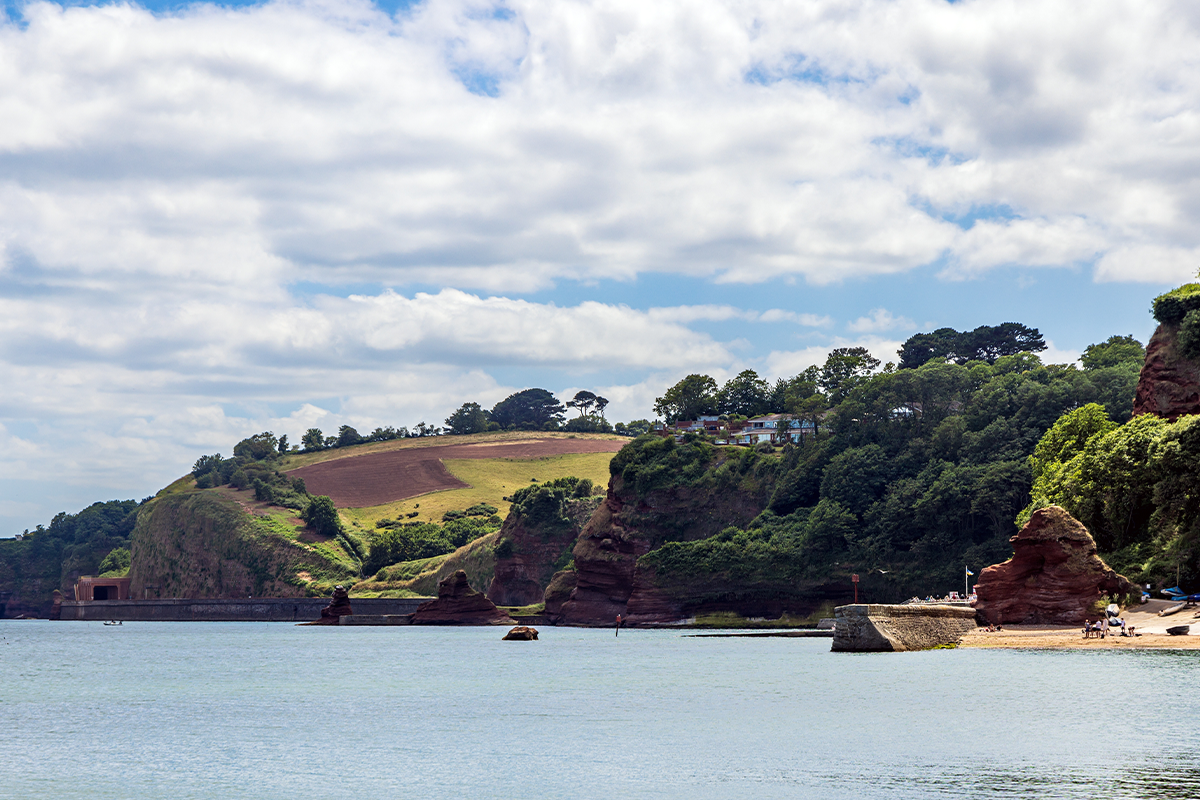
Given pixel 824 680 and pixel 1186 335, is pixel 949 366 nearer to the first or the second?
pixel 1186 335

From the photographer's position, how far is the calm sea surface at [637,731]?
2628cm

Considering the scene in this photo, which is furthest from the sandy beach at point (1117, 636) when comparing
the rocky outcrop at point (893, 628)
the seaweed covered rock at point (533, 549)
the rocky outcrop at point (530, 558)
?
the rocky outcrop at point (530, 558)

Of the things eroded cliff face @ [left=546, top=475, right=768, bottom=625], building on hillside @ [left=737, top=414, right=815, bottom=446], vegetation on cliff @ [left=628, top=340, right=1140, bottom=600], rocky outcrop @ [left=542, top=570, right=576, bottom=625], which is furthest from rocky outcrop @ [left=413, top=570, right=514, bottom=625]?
building on hillside @ [left=737, top=414, right=815, bottom=446]

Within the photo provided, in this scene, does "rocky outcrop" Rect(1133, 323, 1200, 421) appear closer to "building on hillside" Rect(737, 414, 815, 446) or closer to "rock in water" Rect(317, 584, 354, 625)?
"building on hillside" Rect(737, 414, 815, 446)

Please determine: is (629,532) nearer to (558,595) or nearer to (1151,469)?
(558,595)

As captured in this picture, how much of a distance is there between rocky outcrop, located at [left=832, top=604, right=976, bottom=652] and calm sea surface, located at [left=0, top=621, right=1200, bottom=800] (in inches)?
34.4

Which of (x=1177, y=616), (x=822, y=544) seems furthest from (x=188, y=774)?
(x=822, y=544)

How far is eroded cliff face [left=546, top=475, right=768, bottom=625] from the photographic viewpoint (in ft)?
510

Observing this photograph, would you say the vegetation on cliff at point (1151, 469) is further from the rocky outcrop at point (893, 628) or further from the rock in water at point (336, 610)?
the rock in water at point (336, 610)

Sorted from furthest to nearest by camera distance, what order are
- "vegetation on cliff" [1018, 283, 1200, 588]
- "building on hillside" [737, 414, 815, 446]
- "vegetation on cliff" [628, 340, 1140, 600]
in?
"building on hillside" [737, 414, 815, 446] → "vegetation on cliff" [628, 340, 1140, 600] → "vegetation on cliff" [1018, 283, 1200, 588]

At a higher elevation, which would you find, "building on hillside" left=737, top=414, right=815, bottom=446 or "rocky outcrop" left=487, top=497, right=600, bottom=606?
"building on hillside" left=737, top=414, right=815, bottom=446

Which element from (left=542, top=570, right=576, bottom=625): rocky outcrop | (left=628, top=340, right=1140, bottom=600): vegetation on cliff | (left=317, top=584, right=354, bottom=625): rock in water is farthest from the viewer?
(left=317, top=584, right=354, bottom=625): rock in water

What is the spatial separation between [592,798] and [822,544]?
371 ft

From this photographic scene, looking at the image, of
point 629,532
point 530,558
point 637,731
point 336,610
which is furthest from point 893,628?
point 530,558
